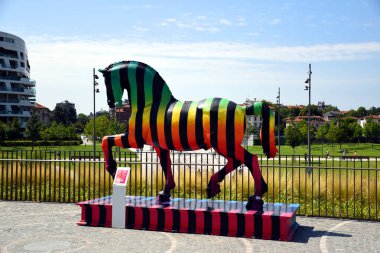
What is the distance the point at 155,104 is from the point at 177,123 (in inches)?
31.1

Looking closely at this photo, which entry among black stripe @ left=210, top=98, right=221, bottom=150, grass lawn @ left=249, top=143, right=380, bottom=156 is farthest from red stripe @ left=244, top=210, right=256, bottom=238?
grass lawn @ left=249, top=143, right=380, bottom=156

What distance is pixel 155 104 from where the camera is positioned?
1032 centimetres

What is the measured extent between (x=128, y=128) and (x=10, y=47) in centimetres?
7796

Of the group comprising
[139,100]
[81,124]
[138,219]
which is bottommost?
[138,219]

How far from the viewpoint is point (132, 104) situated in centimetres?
1046

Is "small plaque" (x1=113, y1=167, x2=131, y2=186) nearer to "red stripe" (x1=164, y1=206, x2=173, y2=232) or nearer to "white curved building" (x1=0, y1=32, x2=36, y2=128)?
"red stripe" (x1=164, y1=206, x2=173, y2=232)

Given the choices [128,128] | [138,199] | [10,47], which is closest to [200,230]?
[138,199]

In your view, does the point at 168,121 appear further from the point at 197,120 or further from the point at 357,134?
the point at 357,134

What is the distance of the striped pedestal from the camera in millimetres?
9266

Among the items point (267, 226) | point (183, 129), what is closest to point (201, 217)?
point (267, 226)

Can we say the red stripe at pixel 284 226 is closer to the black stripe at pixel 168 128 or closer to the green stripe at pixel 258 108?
the green stripe at pixel 258 108

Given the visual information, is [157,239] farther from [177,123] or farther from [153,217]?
[177,123]

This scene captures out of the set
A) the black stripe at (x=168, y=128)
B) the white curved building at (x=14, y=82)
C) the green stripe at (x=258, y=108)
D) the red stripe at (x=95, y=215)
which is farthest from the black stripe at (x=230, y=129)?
the white curved building at (x=14, y=82)

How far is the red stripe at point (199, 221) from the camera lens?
976 cm
